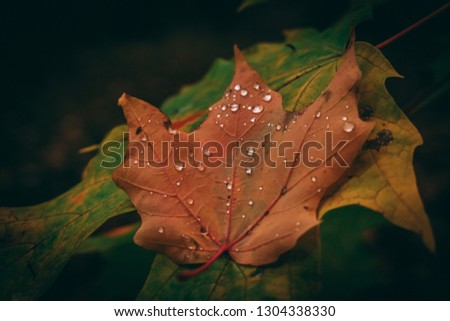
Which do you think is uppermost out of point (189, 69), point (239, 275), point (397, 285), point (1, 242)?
point (1, 242)

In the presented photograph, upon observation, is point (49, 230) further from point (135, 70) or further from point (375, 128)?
point (135, 70)

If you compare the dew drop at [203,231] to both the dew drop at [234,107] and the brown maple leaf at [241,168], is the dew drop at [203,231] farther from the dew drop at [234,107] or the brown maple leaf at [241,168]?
the dew drop at [234,107]

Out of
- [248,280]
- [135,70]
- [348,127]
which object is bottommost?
[135,70]

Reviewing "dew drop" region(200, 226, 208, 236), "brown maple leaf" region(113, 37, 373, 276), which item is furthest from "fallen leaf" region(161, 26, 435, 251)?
"dew drop" region(200, 226, 208, 236)

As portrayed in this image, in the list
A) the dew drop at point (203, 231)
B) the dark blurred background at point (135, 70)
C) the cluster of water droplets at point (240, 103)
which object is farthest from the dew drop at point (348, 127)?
the dark blurred background at point (135, 70)

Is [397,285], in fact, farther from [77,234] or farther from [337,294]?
[77,234]

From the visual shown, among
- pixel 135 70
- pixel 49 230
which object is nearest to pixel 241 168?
pixel 49 230

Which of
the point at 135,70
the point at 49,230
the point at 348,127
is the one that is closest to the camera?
the point at 348,127

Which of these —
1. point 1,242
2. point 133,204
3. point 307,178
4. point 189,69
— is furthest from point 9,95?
point 307,178
